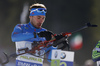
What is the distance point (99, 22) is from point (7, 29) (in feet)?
9.14

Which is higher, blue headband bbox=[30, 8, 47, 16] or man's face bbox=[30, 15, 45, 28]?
blue headband bbox=[30, 8, 47, 16]

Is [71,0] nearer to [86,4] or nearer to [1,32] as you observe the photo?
[86,4]

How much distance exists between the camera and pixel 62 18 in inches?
252

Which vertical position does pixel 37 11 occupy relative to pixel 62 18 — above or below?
above

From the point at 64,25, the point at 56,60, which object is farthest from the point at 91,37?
the point at 56,60

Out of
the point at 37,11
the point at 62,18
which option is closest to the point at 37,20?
the point at 37,11

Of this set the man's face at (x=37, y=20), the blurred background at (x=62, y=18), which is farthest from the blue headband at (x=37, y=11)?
the blurred background at (x=62, y=18)

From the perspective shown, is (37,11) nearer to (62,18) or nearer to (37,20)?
(37,20)

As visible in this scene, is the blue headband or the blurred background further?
the blurred background

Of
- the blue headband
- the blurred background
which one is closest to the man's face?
the blue headband

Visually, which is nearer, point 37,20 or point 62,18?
point 37,20

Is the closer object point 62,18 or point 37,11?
point 37,11

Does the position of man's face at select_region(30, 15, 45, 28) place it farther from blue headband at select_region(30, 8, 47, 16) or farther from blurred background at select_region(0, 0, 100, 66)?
blurred background at select_region(0, 0, 100, 66)

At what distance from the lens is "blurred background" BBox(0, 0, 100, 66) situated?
19.7 feet
